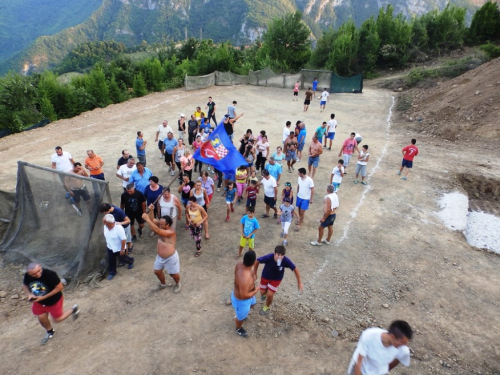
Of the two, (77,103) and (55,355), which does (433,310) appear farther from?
(77,103)

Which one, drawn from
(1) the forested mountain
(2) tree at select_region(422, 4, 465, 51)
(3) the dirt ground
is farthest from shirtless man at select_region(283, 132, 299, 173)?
(1) the forested mountain

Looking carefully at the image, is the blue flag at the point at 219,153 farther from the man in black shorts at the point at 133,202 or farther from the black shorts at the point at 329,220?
the black shorts at the point at 329,220

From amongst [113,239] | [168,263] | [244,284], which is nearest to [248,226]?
[168,263]

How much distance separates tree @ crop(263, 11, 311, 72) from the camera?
3159 cm

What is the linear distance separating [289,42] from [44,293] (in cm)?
3205

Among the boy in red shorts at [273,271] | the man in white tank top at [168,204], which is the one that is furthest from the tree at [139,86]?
the boy in red shorts at [273,271]

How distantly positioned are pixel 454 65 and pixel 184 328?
89.6 feet

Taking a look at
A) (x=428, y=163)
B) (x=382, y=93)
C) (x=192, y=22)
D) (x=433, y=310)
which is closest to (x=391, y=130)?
(x=428, y=163)

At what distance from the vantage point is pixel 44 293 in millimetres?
5152

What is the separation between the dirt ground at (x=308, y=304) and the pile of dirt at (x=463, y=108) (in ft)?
17.6

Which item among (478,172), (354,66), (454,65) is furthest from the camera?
(354,66)

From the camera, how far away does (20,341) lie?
5.48 meters

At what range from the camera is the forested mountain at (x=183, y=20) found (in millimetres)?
142000

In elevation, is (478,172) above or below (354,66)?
below
